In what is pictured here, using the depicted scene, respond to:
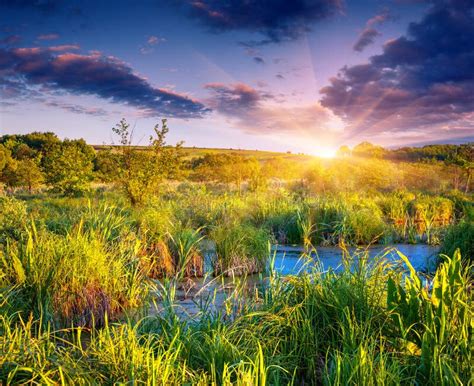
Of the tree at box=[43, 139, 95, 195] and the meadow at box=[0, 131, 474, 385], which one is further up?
the tree at box=[43, 139, 95, 195]

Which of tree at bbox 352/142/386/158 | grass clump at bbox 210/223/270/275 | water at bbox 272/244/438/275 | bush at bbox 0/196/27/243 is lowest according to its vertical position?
water at bbox 272/244/438/275

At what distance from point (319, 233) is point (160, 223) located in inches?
186

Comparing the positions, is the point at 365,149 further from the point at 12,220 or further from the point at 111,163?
the point at 12,220

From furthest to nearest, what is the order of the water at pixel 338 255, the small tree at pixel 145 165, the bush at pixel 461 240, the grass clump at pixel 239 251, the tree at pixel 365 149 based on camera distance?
the tree at pixel 365 149 → the small tree at pixel 145 165 → the water at pixel 338 255 → the bush at pixel 461 240 → the grass clump at pixel 239 251

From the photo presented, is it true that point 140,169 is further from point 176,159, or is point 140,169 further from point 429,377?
point 429,377

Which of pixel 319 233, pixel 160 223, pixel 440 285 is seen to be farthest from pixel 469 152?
pixel 440 285

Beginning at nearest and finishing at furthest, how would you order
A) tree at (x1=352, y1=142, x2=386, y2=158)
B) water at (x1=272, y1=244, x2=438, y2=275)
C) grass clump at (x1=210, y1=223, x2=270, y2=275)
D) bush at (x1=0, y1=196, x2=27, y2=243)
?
bush at (x1=0, y1=196, x2=27, y2=243)
grass clump at (x1=210, y1=223, x2=270, y2=275)
water at (x1=272, y1=244, x2=438, y2=275)
tree at (x1=352, y1=142, x2=386, y2=158)

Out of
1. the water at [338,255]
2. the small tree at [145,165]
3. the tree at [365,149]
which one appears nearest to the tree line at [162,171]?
the small tree at [145,165]

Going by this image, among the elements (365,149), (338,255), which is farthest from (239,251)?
(365,149)

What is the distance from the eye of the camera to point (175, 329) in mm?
3707

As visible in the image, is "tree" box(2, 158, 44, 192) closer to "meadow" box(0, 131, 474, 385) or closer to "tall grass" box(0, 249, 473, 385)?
"meadow" box(0, 131, 474, 385)

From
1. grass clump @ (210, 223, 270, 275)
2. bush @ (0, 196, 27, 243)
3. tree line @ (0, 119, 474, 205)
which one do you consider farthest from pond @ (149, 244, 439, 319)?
tree line @ (0, 119, 474, 205)

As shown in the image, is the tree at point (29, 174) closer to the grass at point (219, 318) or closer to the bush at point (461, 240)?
the grass at point (219, 318)

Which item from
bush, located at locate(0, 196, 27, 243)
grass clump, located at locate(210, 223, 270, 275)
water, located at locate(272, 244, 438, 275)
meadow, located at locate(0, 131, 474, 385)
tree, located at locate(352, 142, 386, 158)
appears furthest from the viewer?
tree, located at locate(352, 142, 386, 158)
